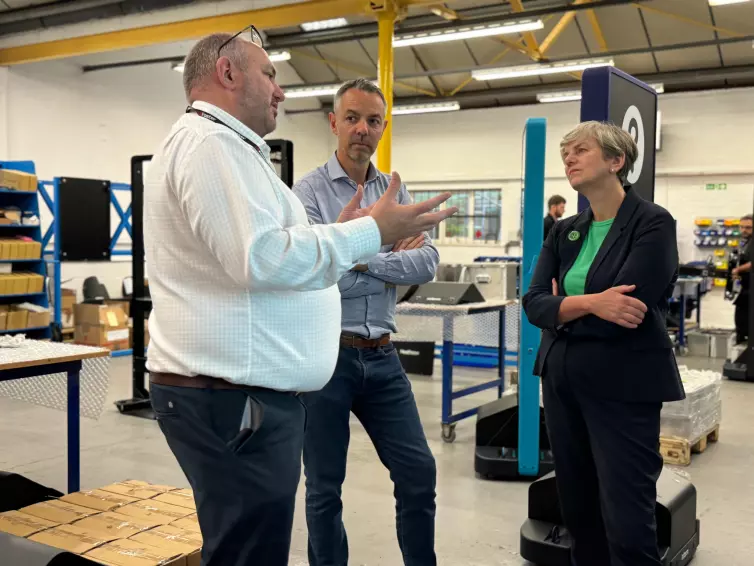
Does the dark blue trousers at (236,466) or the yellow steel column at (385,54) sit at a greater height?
the yellow steel column at (385,54)

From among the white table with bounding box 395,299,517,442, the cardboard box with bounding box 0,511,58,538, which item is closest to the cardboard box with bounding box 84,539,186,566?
the cardboard box with bounding box 0,511,58,538

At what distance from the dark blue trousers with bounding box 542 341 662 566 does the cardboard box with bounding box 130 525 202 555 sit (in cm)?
119

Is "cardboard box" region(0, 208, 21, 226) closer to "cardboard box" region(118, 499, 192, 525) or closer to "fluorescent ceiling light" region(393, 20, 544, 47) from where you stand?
"fluorescent ceiling light" region(393, 20, 544, 47)

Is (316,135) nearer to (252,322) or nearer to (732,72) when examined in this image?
(732,72)

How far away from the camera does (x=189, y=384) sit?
1.40 meters

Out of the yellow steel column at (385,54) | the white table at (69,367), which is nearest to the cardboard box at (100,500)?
the white table at (69,367)

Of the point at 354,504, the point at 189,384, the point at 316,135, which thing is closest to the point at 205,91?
the point at 189,384

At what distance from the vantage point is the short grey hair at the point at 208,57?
143cm

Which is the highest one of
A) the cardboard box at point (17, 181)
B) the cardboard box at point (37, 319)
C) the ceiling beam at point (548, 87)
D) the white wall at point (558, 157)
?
the ceiling beam at point (548, 87)

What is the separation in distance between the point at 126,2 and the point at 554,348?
932 cm

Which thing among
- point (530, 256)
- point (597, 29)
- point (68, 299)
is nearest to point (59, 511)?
point (530, 256)

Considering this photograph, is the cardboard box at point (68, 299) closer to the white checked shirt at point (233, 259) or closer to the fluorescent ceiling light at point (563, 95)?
the fluorescent ceiling light at point (563, 95)

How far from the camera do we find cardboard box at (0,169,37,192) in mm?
7305

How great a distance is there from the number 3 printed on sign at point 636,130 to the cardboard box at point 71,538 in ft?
7.38
